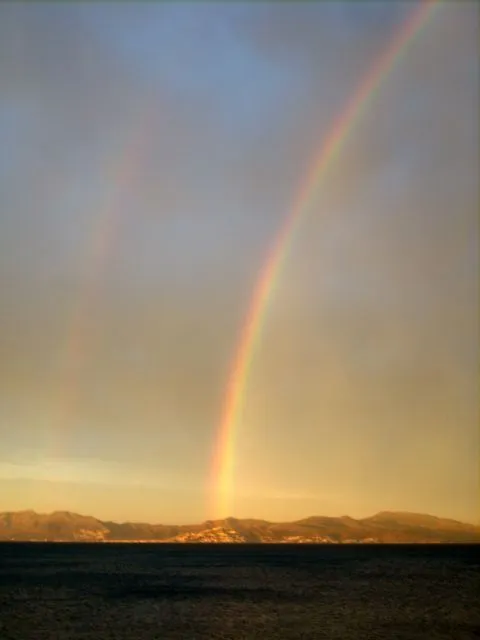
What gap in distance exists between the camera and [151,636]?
148 feet

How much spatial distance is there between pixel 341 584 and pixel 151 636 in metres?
47.2

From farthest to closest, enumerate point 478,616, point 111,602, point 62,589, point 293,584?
point 293,584 → point 62,589 → point 111,602 → point 478,616

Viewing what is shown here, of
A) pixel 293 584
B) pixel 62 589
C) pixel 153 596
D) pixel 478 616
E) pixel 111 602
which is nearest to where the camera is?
pixel 478 616

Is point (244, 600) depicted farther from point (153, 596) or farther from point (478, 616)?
point (478, 616)

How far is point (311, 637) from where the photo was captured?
44.0m

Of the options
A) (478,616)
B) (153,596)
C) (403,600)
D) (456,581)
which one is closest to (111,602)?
(153,596)

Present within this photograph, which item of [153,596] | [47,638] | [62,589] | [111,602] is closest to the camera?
[47,638]

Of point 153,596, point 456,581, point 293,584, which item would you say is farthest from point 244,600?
point 456,581

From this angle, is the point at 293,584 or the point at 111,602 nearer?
the point at 111,602

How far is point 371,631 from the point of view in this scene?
152 feet

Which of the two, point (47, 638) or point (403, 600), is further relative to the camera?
point (403, 600)

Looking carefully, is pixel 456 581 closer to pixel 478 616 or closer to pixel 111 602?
pixel 478 616

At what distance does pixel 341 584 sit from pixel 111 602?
32987 millimetres

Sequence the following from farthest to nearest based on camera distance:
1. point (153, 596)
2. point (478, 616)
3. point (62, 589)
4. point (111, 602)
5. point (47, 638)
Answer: point (62, 589) → point (153, 596) → point (111, 602) → point (478, 616) → point (47, 638)
